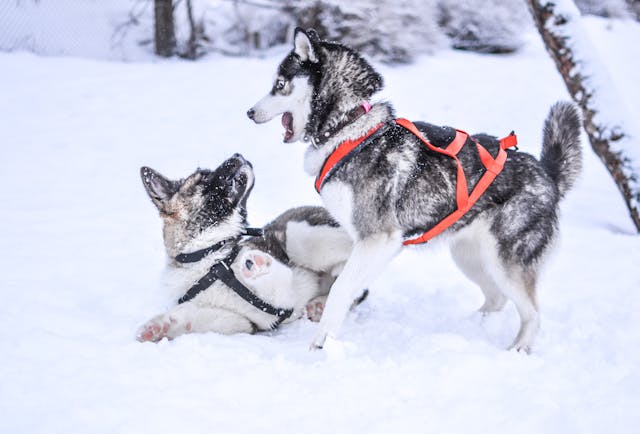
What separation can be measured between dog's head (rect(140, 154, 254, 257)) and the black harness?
0.28ft

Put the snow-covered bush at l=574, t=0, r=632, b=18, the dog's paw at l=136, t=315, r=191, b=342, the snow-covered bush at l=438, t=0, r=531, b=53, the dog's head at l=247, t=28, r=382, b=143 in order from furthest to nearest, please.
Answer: the snow-covered bush at l=574, t=0, r=632, b=18 → the snow-covered bush at l=438, t=0, r=531, b=53 → the dog's head at l=247, t=28, r=382, b=143 → the dog's paw at l=136, t=315, r=191, b=342

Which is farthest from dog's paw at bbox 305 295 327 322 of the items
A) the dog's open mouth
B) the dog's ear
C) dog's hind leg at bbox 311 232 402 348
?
the dog's ear

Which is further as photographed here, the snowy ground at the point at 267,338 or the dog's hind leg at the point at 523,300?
the dog's hind leg at the point at 523,300

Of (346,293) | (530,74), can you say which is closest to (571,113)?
(346,293)

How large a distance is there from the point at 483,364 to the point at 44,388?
6.33ft

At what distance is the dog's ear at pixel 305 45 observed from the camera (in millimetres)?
2895

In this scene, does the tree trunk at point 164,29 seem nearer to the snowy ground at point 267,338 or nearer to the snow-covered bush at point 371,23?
the snow-covered bush at point 371,23

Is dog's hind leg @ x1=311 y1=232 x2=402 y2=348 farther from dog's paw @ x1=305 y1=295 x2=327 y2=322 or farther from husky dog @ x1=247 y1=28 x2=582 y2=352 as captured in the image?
dog's paw @ x1=305 y1=295 x2=327 y2=322

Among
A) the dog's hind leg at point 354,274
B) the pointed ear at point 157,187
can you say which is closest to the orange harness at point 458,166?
the dog's hind leg at point 354,274

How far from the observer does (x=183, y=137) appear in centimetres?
757

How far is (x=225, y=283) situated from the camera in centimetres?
300

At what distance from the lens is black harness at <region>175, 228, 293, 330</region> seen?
2982mm

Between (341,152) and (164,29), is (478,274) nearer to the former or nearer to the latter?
(341,152)

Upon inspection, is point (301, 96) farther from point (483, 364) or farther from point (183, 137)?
point (183, 137)
